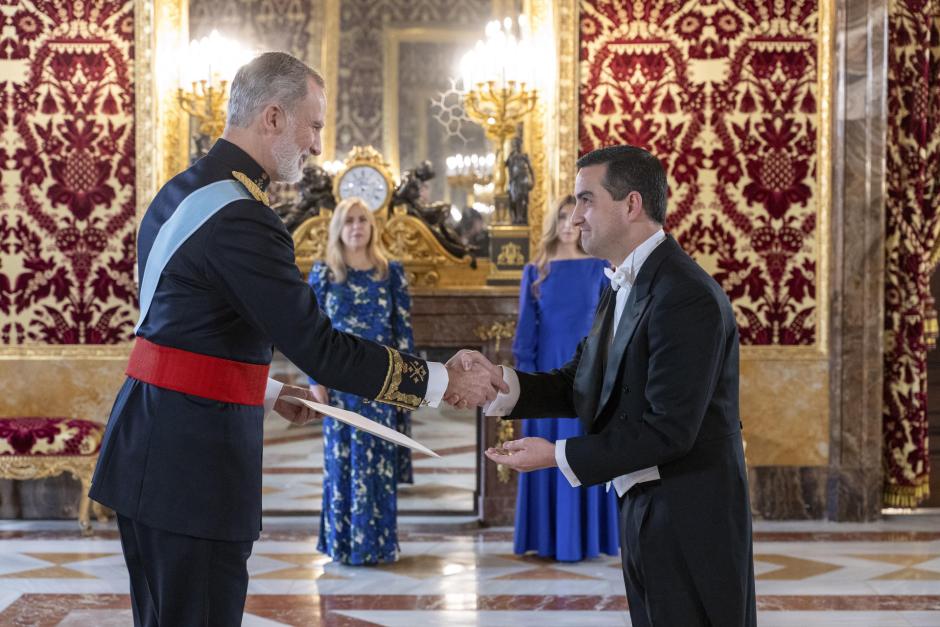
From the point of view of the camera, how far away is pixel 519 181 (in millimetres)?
5875

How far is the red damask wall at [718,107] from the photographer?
6.07m

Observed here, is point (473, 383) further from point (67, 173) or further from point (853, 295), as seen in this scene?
point (67, 173)

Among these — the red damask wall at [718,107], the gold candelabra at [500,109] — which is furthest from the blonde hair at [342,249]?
the red damask wall at [718,107]

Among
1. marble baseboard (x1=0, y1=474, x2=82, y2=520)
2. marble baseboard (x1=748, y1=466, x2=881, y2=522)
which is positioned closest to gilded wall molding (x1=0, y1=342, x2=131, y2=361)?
marble baseboard (x1=0, y1=474, x2=82, y2=520)

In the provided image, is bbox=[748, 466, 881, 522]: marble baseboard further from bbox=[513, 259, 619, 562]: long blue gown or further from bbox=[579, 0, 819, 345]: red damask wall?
bbox=[513, 259, 619, 562]: long blue gown

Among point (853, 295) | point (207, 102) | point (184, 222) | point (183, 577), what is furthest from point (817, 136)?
point (183, 577)

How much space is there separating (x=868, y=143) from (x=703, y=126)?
844 millimetres

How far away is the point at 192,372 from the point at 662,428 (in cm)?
88

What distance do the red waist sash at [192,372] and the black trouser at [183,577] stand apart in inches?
10.7

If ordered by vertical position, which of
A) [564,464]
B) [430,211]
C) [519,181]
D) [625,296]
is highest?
[519,181]

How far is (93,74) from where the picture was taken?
19.9 ft

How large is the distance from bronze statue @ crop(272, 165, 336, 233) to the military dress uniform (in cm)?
396

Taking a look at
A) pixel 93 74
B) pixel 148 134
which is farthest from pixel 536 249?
pixel 93 74

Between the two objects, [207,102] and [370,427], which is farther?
[207,102]
